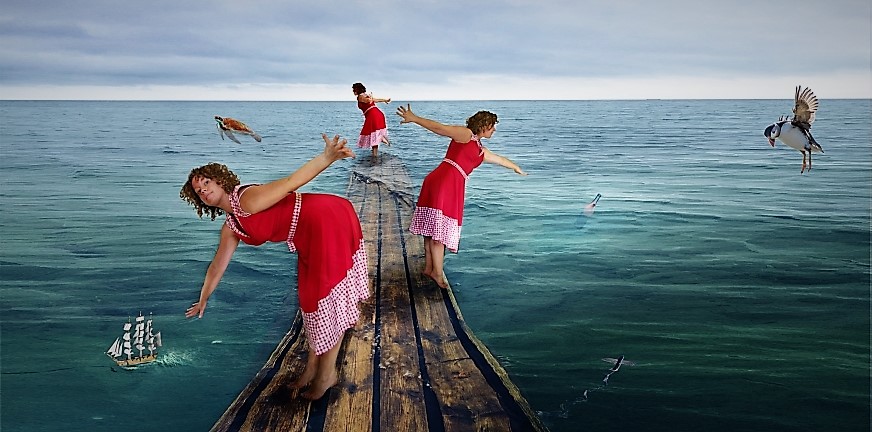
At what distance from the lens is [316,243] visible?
3.91 m

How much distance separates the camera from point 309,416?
3.80m

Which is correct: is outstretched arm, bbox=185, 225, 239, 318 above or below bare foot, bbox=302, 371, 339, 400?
above

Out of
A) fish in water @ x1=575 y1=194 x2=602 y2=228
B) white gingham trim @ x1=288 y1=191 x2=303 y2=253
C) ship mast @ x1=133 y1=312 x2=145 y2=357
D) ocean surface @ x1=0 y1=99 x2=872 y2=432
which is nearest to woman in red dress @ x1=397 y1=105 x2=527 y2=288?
ocean surface @ x1=0 y1=99 x2=872 y2=432

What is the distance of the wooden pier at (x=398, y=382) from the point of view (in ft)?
12.3

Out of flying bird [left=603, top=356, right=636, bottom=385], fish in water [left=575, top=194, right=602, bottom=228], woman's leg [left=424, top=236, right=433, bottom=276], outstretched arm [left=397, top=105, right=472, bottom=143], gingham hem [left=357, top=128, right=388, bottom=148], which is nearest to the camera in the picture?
outstretched arm [left=397, top=105, right=472, bottom=143]

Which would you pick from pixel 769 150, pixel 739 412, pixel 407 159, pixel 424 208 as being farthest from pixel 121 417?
pixel 769 150

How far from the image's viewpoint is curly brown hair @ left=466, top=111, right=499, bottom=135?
246 inches

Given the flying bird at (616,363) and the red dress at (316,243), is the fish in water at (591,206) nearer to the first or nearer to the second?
the flying bird at (616,363)

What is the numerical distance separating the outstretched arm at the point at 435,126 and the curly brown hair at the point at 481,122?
10cm

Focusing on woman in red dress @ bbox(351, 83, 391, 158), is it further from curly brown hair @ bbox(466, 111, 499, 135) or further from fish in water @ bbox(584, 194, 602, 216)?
curly brown hair @ bbox(466, 111, 499, 135)

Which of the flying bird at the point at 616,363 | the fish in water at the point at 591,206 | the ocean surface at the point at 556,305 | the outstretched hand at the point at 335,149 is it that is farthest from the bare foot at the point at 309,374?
the fish in water at the point at 591,206

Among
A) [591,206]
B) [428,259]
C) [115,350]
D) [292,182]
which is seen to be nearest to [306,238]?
[292,182]

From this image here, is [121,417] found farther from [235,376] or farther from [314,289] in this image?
[314,289]

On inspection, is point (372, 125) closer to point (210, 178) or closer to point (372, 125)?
point (372, 125)
